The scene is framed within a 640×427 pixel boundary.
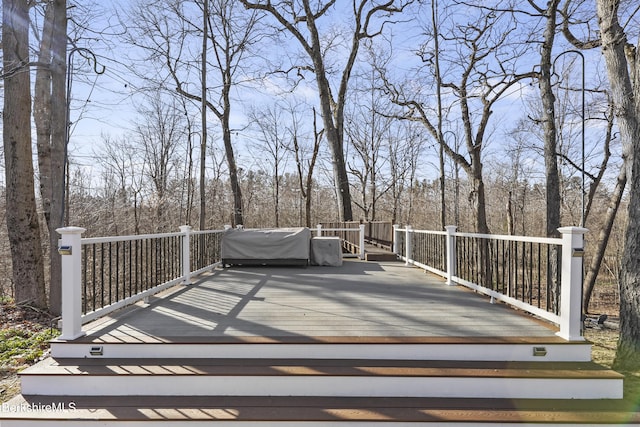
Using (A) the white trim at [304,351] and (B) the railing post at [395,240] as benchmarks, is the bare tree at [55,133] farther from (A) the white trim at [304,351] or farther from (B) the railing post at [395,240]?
(B) the railing post at [395,240]

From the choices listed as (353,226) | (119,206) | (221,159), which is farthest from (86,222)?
(353,226)

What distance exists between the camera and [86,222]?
607 inches

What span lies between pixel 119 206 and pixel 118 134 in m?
5.01

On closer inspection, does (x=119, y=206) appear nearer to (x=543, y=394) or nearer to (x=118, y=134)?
(x=118, y=134)

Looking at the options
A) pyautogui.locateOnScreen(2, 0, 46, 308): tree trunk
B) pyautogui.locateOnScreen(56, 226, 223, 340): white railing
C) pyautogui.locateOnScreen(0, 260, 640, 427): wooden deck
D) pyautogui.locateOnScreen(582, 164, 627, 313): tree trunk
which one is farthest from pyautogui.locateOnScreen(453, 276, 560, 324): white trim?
pyautogui.locateOnScreen(582, 164, 627, 313): tree trunk

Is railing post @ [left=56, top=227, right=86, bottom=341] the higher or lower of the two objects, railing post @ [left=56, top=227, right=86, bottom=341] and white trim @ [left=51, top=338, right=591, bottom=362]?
the higher

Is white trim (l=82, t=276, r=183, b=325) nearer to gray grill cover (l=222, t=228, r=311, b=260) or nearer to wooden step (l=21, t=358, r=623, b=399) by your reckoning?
wooden step (l=21, t=358, r=623, b=399)

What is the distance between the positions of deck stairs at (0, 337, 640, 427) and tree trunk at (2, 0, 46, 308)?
5.33 m

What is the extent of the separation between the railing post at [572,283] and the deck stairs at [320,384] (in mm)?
135

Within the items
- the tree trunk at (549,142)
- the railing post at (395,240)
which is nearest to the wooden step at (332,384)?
the railing post at (395,240)

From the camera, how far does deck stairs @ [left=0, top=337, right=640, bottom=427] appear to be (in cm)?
234

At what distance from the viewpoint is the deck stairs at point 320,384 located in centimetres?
234

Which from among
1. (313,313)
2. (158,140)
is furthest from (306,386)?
(158,140)

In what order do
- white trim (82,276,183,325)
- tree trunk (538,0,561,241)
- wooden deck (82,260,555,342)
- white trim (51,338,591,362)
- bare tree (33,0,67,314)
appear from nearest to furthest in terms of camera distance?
white trim (51,338,591,362) → wooden deck (82,260,555,342) → white trim (82,276,183,325) → bare tree (33,0,67,314) → tree trunk (538,0,561,241)
